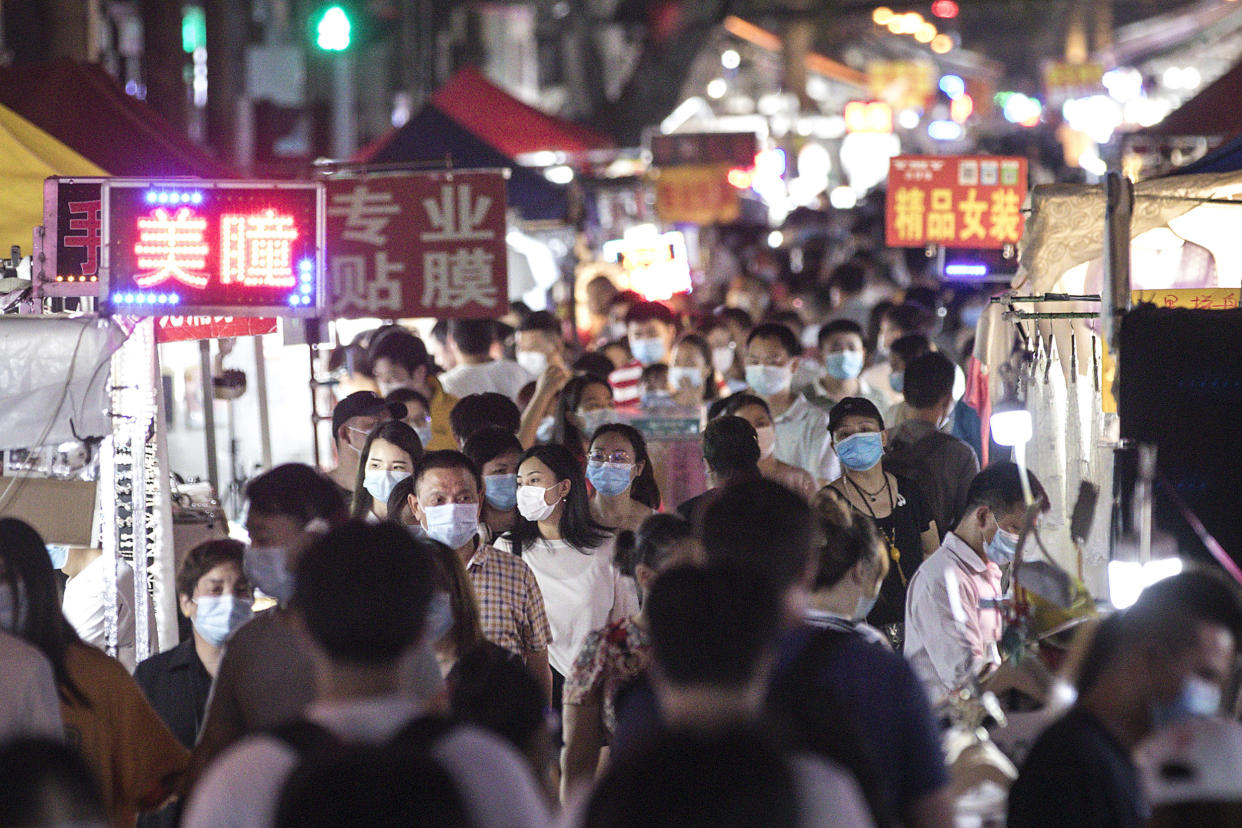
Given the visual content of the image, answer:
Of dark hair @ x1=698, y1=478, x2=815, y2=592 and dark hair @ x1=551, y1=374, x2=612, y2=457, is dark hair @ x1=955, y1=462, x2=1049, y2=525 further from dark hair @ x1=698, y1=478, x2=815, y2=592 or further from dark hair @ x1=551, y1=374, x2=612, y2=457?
dark hair @ x1=551, y1=374, x2=612, y2=457

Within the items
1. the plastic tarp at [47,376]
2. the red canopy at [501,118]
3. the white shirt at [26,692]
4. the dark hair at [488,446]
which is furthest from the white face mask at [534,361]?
the white shirt at [26,692]

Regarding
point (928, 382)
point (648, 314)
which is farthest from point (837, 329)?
point (648, 314)

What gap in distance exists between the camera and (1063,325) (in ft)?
23.5

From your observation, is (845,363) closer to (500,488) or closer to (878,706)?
(500,488)

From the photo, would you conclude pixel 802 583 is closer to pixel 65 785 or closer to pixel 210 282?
pixel 65 785

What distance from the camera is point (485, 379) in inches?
412

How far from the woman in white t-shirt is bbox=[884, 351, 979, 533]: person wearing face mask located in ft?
5.50

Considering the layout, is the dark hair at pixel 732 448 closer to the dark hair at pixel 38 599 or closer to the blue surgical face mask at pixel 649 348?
the dark hair at pixel 38 599

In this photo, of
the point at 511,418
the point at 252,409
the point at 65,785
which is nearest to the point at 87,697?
the point at 65,785

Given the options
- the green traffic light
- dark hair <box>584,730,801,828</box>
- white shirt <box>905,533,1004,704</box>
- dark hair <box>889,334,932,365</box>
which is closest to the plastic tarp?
white shirt <box>905,533,1004,704</box>

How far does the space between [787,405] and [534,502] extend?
130 inches

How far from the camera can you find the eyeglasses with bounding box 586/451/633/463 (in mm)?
6832

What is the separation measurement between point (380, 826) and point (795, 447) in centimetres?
634

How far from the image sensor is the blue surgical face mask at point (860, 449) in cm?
684
